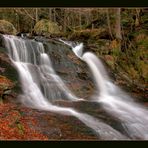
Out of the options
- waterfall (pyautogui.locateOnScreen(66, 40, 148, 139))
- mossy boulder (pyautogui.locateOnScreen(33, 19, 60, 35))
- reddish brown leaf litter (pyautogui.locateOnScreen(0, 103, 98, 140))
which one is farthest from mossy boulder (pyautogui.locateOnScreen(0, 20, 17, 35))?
reddish brown leaf litter (pyautogui.locateOnScreen(0, 103, 98, 140))

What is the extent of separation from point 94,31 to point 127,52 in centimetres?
132

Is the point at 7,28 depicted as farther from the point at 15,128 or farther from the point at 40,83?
the point at 15,128

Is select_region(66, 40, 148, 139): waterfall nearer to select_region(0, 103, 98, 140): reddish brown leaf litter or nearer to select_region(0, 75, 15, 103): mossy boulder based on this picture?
select_region(0, 103, 98, 140): reddish brown leaf litter

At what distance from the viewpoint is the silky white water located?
11.7 m

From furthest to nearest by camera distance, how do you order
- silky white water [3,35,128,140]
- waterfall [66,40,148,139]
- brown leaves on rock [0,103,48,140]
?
waterfall [66,40,148,139], silky white water [3,35,128,140], brown leaves on rock [0,103,48,140]

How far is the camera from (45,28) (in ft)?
44.5

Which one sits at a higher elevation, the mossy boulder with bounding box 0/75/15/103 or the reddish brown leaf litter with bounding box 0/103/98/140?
the mossy boulder with bounding box 0/75/15/103

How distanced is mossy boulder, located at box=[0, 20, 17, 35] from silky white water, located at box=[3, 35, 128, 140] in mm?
213

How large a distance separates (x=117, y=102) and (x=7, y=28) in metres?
4.15

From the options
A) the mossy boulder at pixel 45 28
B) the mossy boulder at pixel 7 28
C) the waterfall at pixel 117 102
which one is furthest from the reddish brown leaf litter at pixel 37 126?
the mossy boulder at pixel 45 28

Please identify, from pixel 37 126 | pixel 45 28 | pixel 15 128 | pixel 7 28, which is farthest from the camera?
pixel 45 28

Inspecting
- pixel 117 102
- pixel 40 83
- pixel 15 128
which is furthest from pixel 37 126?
pixel 117 102

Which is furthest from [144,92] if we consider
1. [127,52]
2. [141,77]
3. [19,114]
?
[19,114]

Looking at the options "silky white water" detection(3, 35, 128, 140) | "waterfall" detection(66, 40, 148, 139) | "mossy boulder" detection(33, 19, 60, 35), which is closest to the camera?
"silky white water" detection(3, 35, 128, 140)
